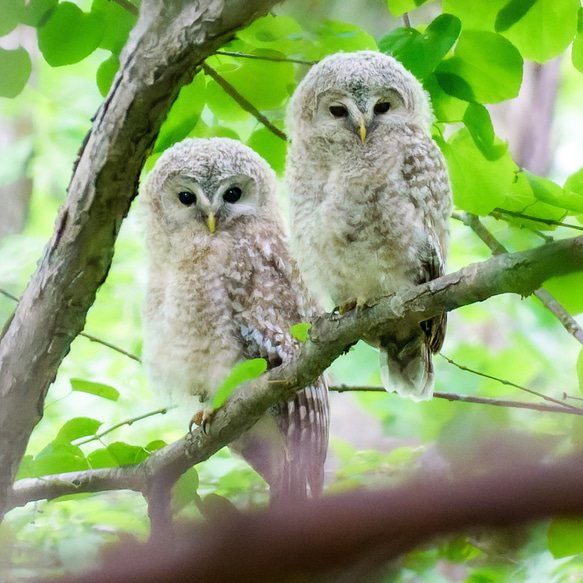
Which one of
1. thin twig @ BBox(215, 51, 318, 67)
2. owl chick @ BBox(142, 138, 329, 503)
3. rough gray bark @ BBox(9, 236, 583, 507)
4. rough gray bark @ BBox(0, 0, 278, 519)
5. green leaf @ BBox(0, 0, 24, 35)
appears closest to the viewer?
rough gray bark @ BBox(9, 236, 583, 507)

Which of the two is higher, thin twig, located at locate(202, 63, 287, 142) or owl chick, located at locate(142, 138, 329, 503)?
thin twig, located at locate(202, 63, 287, 142)

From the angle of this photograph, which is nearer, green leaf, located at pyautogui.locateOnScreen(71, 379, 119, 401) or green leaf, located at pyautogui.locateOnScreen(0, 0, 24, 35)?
green leaf, located at pyautogui.locateOnScreen(0, 0, 24, 35)

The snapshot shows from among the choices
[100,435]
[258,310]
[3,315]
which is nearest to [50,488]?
[100,435]

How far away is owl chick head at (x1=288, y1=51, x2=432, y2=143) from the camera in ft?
2.66

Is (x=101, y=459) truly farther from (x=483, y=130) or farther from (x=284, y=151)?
(x=483, y=130)

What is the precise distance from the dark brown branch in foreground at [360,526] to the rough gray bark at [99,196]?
1.85 feet

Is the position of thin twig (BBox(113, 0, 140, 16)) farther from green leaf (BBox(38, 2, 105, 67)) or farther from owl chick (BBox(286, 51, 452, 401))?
owl chick (BBox(286, 51, 452, 401))

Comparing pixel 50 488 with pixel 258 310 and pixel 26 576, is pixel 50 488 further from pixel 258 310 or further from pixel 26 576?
pixel 26 576

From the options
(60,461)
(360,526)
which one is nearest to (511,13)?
(360,526)

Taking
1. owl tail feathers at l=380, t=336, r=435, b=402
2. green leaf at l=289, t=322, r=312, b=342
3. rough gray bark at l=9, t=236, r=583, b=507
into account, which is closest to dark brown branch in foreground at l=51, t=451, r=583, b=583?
rough gray bark at l=9, t=236, r=583, b=507

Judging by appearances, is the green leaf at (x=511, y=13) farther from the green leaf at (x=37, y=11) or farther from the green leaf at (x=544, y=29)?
the green leaf at (x=37, y=11)

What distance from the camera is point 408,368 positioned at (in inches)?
33.9

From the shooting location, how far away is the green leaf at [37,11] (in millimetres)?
805

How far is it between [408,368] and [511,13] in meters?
0.46
